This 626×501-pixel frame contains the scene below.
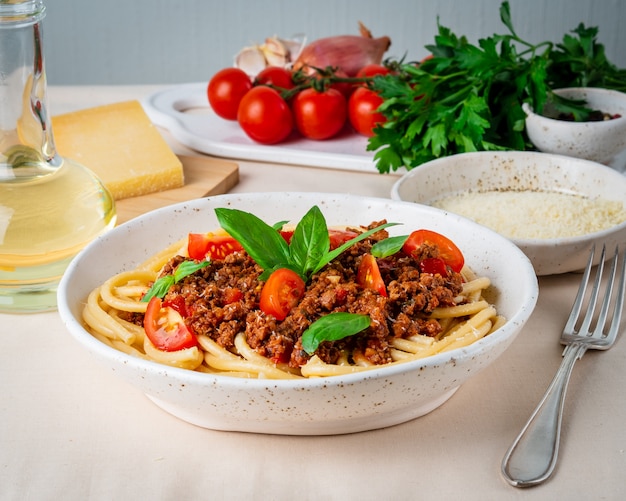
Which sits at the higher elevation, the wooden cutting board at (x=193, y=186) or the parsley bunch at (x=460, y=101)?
the parsley bunch at (x=460, y=101)

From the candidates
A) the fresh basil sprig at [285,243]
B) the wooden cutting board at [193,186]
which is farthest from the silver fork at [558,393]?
the wooden cutting board at [193,186]

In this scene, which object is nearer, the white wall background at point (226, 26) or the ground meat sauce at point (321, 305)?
the ground meat sauce at point (321, 305)

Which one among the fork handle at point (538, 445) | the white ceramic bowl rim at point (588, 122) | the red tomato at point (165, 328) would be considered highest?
the white ceramic bowl rim at point (588, 122)

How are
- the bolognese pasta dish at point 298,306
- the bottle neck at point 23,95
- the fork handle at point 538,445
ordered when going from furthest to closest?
the bottle neck at point 23,95, the bolognese pasta dish at point 298,306, the fork handle at point 538,445

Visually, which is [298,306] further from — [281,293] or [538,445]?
[538,445]

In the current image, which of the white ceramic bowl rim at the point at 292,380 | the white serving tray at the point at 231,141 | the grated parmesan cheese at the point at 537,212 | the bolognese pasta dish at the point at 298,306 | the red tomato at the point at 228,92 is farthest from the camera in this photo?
the red tomato at the point at 228,92

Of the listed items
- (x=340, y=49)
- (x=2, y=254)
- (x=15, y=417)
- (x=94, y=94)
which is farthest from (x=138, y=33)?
(x=15, y=417)

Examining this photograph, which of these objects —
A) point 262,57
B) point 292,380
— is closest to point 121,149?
point 262,57

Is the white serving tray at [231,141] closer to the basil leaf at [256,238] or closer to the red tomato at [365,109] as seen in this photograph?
the red tomato at [365,109]
